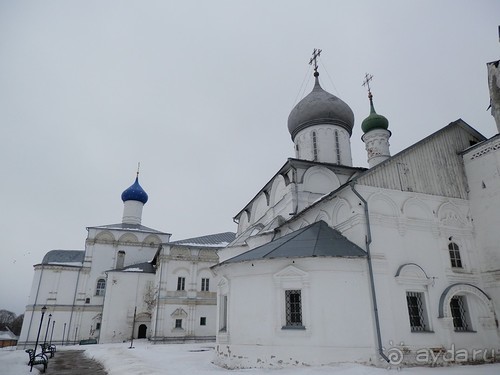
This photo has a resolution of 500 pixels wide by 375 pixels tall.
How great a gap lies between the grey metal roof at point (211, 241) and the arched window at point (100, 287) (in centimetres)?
768

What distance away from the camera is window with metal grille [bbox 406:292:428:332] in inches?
397

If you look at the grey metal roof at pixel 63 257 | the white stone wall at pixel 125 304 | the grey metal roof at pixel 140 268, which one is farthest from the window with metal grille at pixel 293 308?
the grey metal roof at pixel 63 257

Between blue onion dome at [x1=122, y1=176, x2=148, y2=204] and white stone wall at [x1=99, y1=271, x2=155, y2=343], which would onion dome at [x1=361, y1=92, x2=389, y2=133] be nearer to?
white stone wall at [x1=99, y1=271, x2=155, y2=343]

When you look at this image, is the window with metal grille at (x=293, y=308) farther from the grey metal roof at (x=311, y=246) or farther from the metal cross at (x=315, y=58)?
the metal cross at (x=315, y=58)

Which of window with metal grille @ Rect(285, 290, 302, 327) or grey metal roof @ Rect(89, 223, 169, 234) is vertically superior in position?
grey metal roof @ Rect(89, 223, 169, 234)

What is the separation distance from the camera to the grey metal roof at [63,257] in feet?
99.6

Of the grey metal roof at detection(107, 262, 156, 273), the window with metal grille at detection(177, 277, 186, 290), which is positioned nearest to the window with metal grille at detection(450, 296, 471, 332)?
the window with metal grille at detection(177, 277, 186, 290)

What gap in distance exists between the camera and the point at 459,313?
10781 mm

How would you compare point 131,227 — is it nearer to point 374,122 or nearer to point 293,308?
point 374,122

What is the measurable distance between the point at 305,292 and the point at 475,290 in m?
5.41

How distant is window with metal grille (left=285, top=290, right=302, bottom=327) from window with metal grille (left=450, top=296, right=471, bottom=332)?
15.7ft

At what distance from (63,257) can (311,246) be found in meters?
27.9

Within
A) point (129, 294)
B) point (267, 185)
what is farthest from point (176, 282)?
point (267, 185)

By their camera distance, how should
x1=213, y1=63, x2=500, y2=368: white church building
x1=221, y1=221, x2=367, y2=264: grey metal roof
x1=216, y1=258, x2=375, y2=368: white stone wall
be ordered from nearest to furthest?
x1=216, y1=258, x2=375, y2=368: white stone wall, x1=213, y1=63, x2=500, y2=368: white church building, x1=221, y1=221, x2=367, y2=264: grey metal roof
